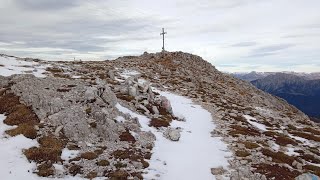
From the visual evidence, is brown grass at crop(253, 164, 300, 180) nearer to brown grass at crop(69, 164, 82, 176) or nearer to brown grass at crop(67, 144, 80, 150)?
brown grass at crop(69, 164, 82, 176)

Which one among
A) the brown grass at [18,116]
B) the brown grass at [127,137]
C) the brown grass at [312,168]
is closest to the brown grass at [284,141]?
the brown grass at [312,168]

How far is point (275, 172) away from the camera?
24297 millimetres

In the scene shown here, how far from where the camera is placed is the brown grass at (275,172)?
77.0 feet

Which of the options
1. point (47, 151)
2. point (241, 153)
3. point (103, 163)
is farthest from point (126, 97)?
point (103, 163)

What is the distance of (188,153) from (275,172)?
7.29 meters

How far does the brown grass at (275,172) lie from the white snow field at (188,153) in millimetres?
2719

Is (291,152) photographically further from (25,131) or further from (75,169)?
(25,131)

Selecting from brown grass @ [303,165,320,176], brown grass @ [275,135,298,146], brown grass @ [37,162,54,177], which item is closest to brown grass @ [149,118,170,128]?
brown grass @ [275,135,298,146]

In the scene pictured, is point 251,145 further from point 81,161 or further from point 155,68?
point 155,68

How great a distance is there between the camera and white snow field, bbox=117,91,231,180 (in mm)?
23250

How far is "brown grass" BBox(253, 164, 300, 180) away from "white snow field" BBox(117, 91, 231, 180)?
2.72 meters

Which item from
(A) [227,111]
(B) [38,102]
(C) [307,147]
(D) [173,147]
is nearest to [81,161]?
(D) [173,147]

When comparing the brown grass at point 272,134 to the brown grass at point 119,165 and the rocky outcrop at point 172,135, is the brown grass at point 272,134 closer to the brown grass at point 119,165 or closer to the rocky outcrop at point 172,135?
the rocky outcrop at point 172,135

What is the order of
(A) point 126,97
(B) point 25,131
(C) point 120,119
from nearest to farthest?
(B) point 25,131
(C) point 120,119
(A) point 126,97
